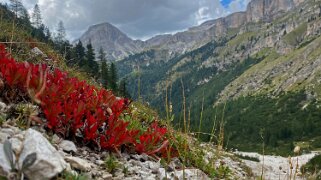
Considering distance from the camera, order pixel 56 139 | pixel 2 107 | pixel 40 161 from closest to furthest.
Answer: pixel 40 161
pixel 56 139
pixel 2 107

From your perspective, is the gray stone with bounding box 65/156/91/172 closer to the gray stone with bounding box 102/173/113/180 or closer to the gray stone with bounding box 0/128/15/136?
the gray stone with bounding box 102/173/113/180

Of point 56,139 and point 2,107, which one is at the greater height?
point 2,107

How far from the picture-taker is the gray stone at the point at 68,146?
576 cm

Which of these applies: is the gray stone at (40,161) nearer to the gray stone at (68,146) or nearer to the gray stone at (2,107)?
the gray stone at (68,146)

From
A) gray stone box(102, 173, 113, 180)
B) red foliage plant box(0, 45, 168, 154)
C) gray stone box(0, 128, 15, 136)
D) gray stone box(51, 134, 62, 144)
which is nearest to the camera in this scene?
gray stone box(0, 128, 15, 136)

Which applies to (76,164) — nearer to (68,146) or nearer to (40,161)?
(68,146)

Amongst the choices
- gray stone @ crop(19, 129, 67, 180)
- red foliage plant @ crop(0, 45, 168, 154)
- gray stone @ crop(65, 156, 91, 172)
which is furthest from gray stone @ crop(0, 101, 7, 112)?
gray stone @ crop(19, 129, 67, 180)

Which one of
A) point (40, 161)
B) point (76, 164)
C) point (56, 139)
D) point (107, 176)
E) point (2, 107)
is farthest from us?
point (2, 107)

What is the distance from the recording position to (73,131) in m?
6.25

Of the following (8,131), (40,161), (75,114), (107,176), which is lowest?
(107,176)

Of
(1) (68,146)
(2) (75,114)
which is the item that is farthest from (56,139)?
(2) (75,114)

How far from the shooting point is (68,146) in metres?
5.83

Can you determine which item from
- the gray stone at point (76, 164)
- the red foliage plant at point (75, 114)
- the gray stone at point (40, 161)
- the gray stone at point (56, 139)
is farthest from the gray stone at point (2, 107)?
the gray stone at point (40, 161)

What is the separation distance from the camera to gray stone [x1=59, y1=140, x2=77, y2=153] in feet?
18.9
